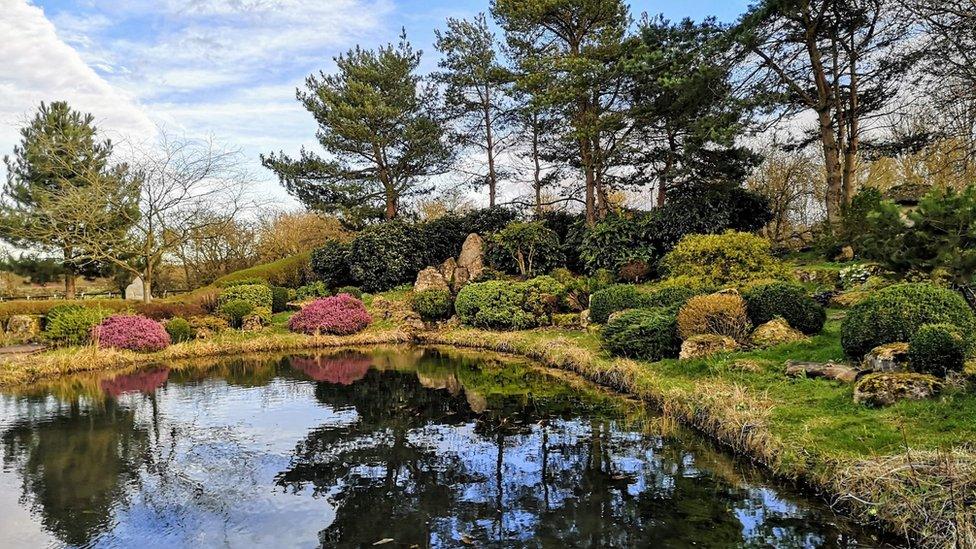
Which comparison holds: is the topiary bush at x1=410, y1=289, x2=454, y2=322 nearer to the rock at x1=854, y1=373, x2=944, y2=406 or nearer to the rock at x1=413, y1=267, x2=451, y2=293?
the rock at x1=413, y1=267, x2=451, y2=293

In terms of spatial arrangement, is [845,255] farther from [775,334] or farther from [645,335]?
[645,335]

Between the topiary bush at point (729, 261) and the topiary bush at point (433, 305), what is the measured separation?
882cm

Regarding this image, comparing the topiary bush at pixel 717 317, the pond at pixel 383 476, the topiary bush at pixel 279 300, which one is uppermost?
the topiary bush at pixel 279 300

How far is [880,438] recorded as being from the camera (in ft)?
18.6

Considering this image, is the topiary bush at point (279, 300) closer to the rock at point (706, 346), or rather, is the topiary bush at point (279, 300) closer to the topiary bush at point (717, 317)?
the topiary bush at point (717, 317)

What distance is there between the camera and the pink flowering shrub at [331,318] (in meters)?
19.1

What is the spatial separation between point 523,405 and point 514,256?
1250 centimetres

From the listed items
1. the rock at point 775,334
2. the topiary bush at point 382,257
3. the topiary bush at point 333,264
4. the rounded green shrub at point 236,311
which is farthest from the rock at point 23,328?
the rock at point 775,334

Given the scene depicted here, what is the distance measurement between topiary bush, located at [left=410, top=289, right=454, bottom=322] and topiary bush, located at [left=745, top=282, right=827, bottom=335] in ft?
37.6

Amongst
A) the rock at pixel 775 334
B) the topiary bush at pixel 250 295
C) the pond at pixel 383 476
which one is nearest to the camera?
the pond at pixel 383 476

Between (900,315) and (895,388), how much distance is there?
147 cm

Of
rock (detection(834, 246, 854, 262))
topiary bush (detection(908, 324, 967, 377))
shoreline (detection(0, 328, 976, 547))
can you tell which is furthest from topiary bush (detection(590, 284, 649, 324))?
topiary bush (detection(908, 324, 967, 377))

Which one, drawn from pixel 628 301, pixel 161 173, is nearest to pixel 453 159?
pixel 161 173

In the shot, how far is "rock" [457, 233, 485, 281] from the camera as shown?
901 inches
